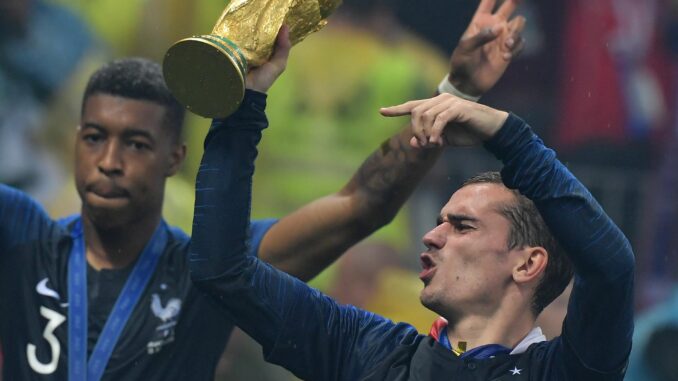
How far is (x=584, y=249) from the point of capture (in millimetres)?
2443

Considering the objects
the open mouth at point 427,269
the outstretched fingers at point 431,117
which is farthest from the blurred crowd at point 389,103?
the outstretched fingers at point 431,117

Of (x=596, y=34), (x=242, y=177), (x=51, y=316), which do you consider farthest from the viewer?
(x=596, y=34)

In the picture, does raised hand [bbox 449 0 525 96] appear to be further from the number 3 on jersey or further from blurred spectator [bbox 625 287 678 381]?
blurred spectator [bbox 625 287 678 381]

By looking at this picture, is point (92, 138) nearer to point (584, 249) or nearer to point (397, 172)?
point (397, 172)

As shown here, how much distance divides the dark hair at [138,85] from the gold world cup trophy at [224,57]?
99 centimetres

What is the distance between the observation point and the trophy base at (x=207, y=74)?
251cm

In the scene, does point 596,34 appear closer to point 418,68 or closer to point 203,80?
point 418,68

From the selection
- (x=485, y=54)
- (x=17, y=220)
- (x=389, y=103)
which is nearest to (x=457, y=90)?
(x=485, y=54)

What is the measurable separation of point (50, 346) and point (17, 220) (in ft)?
1.28

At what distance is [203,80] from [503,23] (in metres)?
1.20

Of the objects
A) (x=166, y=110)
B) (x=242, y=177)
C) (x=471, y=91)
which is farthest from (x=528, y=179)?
(x=166, y=110)

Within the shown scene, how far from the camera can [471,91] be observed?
3475 millimetres

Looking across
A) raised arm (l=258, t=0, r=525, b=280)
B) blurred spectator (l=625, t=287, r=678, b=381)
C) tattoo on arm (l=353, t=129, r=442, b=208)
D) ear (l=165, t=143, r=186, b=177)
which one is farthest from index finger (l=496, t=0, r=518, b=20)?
blurred spectator (l=625, t=287, r=678, b=381)

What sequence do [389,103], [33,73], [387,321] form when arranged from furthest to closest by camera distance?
[33,73] < [389,103] < [387,321]
